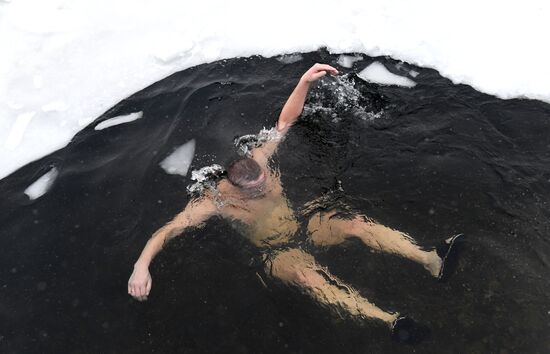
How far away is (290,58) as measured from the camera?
6.06 m

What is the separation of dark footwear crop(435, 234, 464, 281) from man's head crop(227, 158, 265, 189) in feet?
5.71

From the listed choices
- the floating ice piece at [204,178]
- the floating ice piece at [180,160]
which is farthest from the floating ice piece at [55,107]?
the floating ice piece at [204,178]

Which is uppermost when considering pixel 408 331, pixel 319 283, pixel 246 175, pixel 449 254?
pixel 246 175

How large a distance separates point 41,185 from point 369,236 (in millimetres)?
3744

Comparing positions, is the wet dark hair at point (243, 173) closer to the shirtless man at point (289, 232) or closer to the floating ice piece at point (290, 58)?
the shirtless man at point (289, 232)

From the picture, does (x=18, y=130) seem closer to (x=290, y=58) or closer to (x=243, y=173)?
(x=243, y=173)

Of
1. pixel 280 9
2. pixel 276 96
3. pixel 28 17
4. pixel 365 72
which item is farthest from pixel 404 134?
pixel 28 17

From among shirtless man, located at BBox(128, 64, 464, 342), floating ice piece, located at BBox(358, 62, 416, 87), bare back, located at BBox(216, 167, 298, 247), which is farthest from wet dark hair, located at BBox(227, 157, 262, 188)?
floating ice piece, located at BBox(358, 62, 416, 87)

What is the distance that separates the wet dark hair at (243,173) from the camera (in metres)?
4.04

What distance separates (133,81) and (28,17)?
8.08 ft

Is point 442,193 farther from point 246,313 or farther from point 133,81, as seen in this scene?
point 133,81

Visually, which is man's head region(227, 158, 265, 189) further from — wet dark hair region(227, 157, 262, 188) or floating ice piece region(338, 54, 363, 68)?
floating ice piece region(338, 54, 363, 68)

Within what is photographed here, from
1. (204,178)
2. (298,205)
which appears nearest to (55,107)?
(204,178)

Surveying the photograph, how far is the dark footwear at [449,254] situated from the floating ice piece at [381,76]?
7.10 ft
